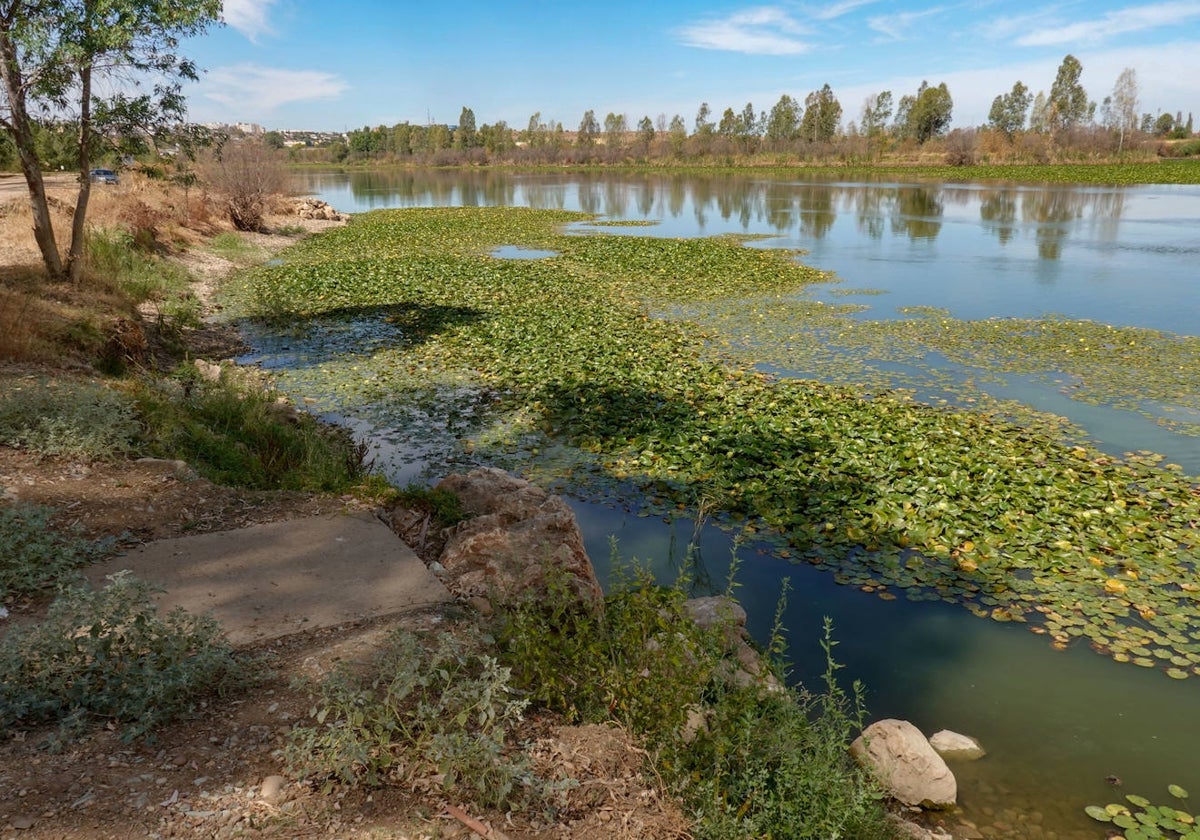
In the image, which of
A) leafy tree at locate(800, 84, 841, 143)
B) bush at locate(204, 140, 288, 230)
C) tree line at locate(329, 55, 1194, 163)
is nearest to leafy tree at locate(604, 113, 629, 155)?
tree line at locate(329, 55, 1194, 163)

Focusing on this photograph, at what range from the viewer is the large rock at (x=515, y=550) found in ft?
15.8

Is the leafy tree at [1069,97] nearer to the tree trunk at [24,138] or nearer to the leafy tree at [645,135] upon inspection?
the leafy tree at [645,135]

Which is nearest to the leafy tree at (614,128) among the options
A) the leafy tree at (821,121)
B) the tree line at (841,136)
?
the tree line at (841,136)

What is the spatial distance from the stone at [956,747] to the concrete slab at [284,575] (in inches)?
124

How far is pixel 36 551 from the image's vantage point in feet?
14.5

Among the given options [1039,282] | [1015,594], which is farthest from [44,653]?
[1039,282]

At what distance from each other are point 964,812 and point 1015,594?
2.35 metres

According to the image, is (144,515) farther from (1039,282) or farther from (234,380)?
(1039,282)

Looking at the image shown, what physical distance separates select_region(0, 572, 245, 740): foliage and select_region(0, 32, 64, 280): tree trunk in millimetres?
11233

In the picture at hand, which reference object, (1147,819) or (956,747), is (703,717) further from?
(1147,819)

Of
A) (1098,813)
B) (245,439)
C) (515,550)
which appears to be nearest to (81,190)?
(245,439)

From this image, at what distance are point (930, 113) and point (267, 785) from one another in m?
113

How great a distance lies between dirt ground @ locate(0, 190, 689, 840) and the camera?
2.73 meters

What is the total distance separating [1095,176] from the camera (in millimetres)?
59531
